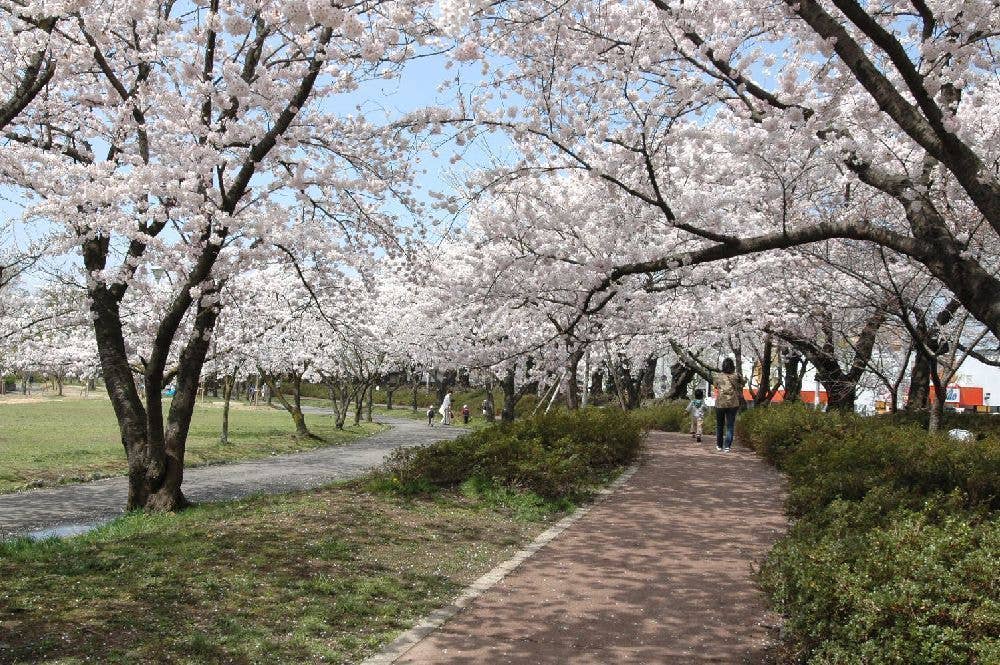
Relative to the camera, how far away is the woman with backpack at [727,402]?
576 inches

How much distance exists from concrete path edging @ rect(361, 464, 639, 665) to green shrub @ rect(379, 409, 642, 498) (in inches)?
28.7

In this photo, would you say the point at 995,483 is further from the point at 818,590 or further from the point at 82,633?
the point at 82,633

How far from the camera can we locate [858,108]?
21.4 ft

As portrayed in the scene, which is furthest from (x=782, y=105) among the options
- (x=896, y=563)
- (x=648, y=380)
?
(x=648, y=380)

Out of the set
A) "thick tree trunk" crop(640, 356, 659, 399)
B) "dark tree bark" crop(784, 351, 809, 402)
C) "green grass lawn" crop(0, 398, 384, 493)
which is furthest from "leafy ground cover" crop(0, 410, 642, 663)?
"thick tree trunk" crop(640, 356, 659, 399)

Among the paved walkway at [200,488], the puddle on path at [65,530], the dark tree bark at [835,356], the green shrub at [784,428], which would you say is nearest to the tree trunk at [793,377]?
the dark tree bark at [835,356]

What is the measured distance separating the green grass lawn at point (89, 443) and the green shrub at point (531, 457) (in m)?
8.46

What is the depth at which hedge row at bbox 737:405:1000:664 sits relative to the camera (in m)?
3.24

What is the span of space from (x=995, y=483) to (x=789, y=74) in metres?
3.76

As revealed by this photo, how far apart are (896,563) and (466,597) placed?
292 cm

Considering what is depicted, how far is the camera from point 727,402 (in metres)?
14.7

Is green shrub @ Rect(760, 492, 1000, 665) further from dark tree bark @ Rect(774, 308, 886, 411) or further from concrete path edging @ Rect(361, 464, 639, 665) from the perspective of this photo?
dark tree bark @ Rect(774, 308, 886, 411)

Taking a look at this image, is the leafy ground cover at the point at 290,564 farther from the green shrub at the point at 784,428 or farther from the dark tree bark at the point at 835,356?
the dark tree bark at the point at 835,356

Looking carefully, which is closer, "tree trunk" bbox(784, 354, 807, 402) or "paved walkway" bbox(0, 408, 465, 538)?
"paved walkway" bbox(0, 408, 465, 538)
